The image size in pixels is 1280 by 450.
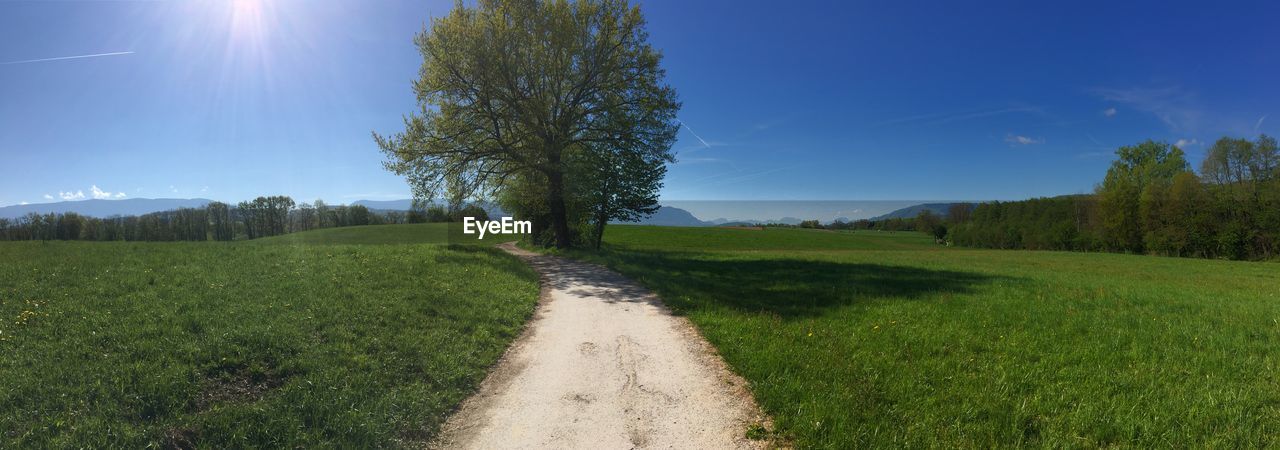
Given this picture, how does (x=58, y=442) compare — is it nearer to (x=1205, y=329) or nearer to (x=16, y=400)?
(x=16, y=400)

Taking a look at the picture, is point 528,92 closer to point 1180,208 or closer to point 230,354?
point 230,354

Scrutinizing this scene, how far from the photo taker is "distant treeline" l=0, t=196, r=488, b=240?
3831 centimetres

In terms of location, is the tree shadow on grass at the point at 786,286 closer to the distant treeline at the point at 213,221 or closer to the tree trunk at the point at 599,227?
the tree trunk at the point at 599,227

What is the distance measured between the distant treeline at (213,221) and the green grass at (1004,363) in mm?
21834

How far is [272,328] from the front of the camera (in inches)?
259

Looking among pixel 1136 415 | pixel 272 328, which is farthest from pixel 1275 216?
pixel 272 328

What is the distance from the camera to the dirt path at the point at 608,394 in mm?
4387

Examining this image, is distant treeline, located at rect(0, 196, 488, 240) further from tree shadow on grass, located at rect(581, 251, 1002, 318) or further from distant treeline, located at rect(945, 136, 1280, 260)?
distant treeline, located at rect(945, 136, 1280, 260)

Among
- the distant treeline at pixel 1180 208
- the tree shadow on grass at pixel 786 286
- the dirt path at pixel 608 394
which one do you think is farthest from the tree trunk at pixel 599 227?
the distant treeline at pixel 1180 208

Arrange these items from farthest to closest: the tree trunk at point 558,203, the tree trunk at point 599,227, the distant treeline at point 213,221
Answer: the distant treeline at point 213,221
the tree trunk at point 599,227
the tree trunk at point 558,203

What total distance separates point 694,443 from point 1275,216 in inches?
2565

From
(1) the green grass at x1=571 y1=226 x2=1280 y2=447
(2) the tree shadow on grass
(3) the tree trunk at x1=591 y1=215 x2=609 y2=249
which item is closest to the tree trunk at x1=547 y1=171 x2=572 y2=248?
(3) the tree trunk at x1=591 y1=215 x2=609 y2=249

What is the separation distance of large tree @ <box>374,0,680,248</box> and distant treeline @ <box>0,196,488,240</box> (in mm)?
4414

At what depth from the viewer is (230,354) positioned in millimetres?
5547
